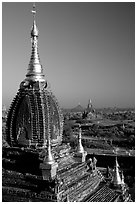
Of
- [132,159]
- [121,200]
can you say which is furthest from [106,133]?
[121,200]

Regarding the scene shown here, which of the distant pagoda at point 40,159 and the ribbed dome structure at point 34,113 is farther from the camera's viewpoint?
the ribbed dome structure at point 34,113

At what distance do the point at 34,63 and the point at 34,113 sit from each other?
169 cm

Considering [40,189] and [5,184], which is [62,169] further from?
[5,184]

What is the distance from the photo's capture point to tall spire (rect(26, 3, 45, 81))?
9.30 m

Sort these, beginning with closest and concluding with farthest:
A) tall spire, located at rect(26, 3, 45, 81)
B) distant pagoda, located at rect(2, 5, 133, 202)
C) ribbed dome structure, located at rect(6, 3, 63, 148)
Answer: distant pagoda, located at rect(2, 5, 133, 202) < ribbed dome structure, located at rect(6, 3, 63, 148) < tall spire, located at rect(26, 3, 45, 81)

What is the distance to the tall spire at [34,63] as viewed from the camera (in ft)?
30.5

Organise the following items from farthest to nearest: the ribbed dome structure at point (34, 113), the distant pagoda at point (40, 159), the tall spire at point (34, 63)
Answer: the tall spire at point (34, 63) → the ribbed dome structure at point (34, 113) → the distant pagoda at point (40, 159)

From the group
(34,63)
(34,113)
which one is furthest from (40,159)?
(34,63)

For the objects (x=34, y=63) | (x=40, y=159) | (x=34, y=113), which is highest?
(x=34, y=63)

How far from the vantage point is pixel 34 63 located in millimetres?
9336

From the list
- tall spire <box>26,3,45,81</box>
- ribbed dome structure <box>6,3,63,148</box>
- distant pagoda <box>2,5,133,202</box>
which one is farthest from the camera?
tall spire <box>26,3,45,81</box>

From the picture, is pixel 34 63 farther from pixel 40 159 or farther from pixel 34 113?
pixel 40 159

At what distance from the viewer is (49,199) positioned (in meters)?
6.98

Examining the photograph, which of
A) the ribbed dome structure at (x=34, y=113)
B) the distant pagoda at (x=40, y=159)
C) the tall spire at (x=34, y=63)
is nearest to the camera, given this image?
the distant pagoda at (x=40, y=159)
